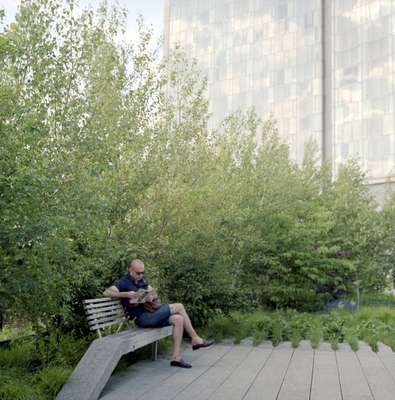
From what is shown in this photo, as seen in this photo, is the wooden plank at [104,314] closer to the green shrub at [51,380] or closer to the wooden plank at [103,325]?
the wooden plank at [103,325]

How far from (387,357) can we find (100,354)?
4720mm

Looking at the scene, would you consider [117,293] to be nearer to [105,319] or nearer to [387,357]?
[105,319]

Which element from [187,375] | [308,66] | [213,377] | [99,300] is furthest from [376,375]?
[308,66]

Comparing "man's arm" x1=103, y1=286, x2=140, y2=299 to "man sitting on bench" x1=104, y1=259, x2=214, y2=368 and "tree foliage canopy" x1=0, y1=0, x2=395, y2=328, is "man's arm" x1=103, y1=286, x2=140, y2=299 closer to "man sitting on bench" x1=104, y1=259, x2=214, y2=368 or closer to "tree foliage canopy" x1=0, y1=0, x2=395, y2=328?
"man sitting on bench" x1=104, y1=259, x2=214, y2=368

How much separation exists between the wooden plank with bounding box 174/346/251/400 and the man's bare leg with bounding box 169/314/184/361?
0.46 metres

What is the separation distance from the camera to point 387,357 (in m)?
9.05

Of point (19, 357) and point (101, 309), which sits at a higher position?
point (101, 309)

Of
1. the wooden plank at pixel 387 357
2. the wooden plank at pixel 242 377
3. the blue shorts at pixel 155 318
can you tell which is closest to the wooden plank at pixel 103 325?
the blue shorts at pixel 155 318

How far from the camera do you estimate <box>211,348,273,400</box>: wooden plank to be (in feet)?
21.0

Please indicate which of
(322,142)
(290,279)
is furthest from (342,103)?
(290,279)

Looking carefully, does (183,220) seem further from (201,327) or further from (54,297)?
(54,297)

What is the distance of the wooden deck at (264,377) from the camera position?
6391 millimetres

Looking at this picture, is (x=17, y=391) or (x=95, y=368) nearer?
(x=17, y=391)

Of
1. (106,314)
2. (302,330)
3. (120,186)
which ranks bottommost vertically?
(302,330)
